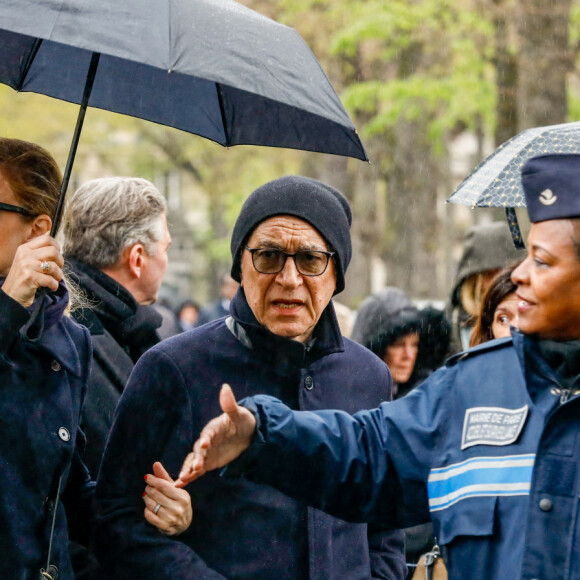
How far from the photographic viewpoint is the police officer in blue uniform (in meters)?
2.63

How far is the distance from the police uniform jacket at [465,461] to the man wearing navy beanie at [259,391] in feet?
1.97

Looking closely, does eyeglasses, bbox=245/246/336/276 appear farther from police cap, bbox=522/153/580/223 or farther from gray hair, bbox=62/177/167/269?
gray hair, bbox=62/177/167/269

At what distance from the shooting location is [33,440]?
344 cm

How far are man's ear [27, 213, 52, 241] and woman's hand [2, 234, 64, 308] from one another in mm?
335

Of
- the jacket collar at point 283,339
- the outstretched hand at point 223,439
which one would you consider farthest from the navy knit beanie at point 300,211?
the outstretched hand at point 223,439

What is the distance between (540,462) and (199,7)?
5.52ft

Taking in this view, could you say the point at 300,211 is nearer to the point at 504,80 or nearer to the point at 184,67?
the point at 184,67

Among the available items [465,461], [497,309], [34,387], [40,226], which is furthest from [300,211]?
[497,309]

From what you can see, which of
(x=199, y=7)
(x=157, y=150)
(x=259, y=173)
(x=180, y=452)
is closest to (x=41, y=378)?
(x=180, y=452)

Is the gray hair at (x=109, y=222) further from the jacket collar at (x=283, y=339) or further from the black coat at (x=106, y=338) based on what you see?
the jacket collar at (x=283, y=339)

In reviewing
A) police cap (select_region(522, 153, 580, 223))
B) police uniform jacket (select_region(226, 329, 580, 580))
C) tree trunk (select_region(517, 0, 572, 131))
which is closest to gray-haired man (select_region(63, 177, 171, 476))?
police uniform jacket (select_region(226, 329, 580, 580))

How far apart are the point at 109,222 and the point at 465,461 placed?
2.52m

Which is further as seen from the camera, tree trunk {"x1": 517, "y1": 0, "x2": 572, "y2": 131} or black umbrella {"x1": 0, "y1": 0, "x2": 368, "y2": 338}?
tree trunk {"x1": 517, "y1": 0, "x2": 572, "y2": 131}

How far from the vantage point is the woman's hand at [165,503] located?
3.41 meters
